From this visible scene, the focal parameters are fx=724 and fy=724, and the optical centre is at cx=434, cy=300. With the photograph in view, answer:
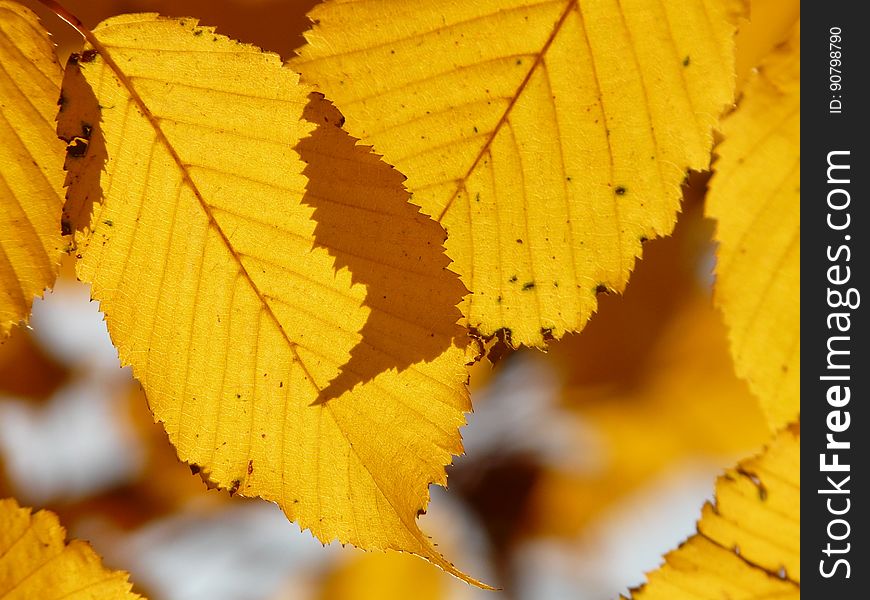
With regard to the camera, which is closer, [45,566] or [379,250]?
[379,250]

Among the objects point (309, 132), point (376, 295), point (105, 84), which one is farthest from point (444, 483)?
point (105, 84)

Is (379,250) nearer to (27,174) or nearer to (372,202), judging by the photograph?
(372,202)

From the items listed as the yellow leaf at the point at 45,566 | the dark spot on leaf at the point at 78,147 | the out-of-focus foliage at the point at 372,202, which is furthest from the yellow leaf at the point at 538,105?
the yellow leaf at the point at 45,566

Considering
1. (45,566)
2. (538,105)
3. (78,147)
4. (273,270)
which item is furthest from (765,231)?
(45,566)

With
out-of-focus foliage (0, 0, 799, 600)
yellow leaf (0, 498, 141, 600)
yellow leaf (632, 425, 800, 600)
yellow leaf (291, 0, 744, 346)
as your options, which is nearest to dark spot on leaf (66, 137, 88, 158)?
out-of-focus foliage (0, 0, 799, 600)

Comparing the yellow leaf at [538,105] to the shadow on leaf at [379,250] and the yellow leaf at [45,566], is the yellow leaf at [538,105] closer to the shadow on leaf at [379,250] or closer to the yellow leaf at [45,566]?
the shadow on leaf at [379,250]
